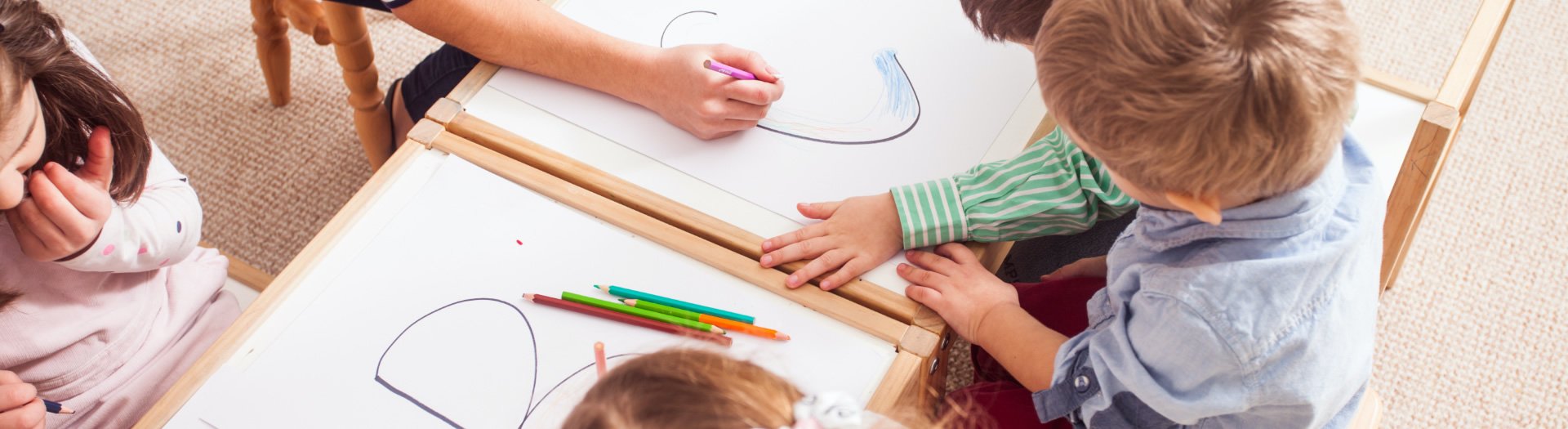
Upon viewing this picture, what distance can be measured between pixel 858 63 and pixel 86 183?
61cm

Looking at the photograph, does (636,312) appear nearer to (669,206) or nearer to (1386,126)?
(669,206)

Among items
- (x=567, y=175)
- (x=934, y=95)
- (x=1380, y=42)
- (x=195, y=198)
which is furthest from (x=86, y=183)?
(x=1380, y=42)

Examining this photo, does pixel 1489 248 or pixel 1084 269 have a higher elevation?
pixel 1084 269

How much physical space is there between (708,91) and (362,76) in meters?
0.54

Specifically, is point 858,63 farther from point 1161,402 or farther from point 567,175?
point 1161,402

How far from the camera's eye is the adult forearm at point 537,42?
0.90 metres

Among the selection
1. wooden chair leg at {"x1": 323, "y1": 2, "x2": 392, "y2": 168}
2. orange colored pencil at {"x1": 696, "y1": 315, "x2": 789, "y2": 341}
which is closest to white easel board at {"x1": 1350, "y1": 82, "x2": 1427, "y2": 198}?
orange colored pencil at {"x1": 696, "y1": 315, "x2": 789, "y2": 341}

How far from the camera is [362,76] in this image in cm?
120

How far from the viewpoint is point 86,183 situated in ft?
2.59

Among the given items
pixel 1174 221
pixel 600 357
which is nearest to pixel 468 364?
pixel 600 357

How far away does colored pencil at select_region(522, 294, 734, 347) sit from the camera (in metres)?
0.74

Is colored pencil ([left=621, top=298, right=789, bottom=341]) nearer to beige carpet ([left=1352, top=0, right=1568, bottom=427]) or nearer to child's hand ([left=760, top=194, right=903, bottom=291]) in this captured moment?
child's hand ([left=760, top=194, right=903, bottom=291])

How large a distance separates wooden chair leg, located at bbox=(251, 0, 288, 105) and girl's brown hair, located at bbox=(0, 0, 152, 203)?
565 millimetres

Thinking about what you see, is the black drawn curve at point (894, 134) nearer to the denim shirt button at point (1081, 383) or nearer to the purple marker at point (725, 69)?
the purple marker at point (725, 69)
